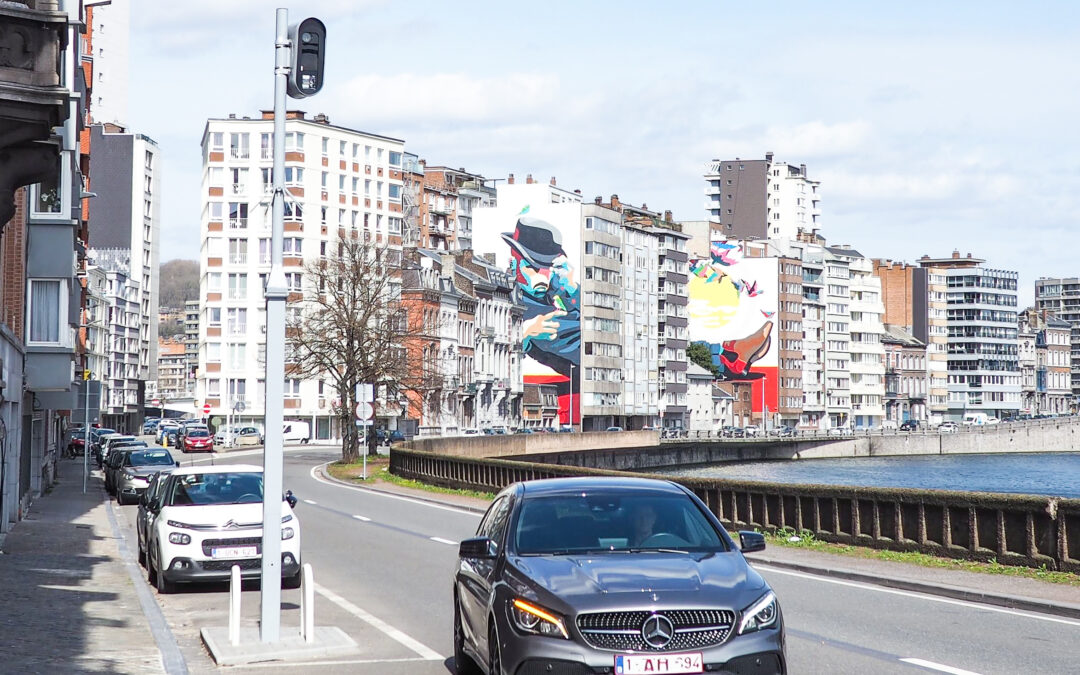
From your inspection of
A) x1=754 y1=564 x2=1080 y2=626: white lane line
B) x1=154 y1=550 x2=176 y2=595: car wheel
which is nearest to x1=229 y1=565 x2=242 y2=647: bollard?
x1=154 y1=550 x2=176 y2=595: car wheel

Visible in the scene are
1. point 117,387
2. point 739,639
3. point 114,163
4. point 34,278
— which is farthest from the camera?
point 117,387

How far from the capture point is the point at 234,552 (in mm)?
18516

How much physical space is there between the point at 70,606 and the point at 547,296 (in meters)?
129

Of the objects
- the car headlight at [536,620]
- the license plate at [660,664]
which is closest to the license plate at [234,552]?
the car headlight at [536,620]

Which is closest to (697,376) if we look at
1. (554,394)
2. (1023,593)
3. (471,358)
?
(554,394)

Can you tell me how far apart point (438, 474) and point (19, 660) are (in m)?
39.4

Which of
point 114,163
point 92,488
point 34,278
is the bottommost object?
point 92,488

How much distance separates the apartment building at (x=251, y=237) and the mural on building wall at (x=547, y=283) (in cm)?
2143

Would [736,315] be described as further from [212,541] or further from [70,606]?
[70,606]

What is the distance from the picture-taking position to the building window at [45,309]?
3788 cm

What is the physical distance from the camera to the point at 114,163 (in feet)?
519

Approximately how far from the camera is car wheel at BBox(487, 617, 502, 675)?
9297 millimetres

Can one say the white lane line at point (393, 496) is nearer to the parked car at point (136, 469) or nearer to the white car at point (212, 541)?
the parked car at point (136, 469)

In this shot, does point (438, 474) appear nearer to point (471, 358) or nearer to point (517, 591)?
point (517, 591)
